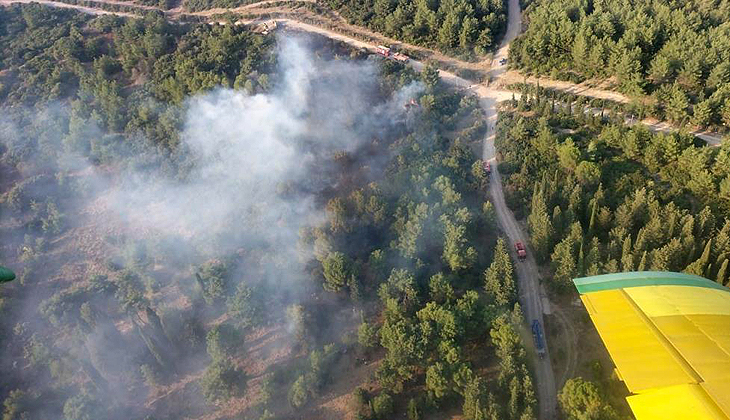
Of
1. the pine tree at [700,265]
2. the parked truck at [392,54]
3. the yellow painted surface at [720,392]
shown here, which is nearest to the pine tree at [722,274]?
the pine tree at [700,265]

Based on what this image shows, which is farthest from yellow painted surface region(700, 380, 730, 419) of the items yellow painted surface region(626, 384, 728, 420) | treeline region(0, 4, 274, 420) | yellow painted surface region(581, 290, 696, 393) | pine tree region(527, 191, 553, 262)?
treeline region(0, 4, 274, 420)

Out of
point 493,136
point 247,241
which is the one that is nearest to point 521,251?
point 493,136

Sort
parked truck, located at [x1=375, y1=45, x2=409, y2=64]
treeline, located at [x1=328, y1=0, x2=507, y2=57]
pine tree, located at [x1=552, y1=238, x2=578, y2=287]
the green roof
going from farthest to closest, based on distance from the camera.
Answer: treeline, located at [x1=328, y1=0, x2=507, y2=57], parked truck, located at [x1=375, y1=45, x2=409, y2=64], pine tree, located at [x1=552, y1=238, x2=578, y2=287], the green roof

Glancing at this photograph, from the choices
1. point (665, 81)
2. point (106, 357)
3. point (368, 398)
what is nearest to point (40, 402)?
point (106, 357)

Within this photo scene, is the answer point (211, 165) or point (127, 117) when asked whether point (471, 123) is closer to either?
point (211, 165)

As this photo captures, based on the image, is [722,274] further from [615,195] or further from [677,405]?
[677,405]

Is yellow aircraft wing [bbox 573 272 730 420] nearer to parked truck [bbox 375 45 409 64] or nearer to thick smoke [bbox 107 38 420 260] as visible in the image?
thick smoke [bbox 107 38 420 260]

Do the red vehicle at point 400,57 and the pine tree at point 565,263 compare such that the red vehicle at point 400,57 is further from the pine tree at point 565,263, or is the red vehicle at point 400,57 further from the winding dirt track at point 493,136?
the pine tree at point 565,263
